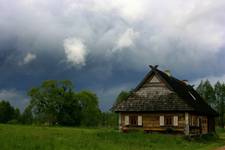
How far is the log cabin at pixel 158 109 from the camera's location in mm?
41469

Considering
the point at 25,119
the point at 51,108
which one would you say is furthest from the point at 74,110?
the point at 25,119

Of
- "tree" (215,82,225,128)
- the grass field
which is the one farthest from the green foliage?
the grass field

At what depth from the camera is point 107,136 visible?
35.3 metres

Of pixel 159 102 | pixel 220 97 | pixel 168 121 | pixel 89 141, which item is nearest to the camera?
pixel 89 141

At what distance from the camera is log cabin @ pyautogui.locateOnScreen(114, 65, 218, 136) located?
41.5 m

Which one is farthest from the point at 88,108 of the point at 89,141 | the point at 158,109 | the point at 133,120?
the point at 89,141

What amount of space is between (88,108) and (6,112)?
70.8ft

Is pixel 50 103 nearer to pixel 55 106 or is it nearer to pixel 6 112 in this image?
pixel 55 106

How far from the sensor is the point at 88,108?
9244 cm

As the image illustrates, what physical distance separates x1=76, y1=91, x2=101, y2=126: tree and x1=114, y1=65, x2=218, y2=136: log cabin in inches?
1788

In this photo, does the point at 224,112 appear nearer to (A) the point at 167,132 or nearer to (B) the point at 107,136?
(A) the point at 167,132

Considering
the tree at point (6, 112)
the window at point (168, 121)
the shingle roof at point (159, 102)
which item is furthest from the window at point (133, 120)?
the tree at point (6, 112)

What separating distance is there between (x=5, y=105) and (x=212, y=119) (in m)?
59.3

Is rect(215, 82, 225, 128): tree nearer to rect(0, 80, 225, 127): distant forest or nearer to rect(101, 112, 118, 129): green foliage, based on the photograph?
rect(0, 80, 225, 127): distant forest
